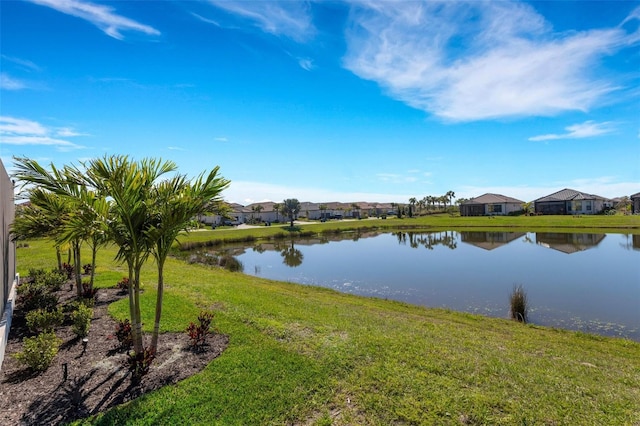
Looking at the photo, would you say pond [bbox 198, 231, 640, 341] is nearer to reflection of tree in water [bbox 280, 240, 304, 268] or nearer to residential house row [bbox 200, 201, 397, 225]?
reflection of tree in water [bbox 280, 240, 304, 268]

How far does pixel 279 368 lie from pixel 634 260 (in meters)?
28.7

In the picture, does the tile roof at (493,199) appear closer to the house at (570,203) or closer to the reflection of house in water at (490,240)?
the house at (570,203)

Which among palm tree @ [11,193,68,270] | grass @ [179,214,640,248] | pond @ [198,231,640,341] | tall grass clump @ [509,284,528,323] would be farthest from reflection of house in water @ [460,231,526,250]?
palm tree @ [11,193,68,270]

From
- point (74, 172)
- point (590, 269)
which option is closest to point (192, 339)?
point (74, 172)

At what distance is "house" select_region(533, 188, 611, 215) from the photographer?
7200 cm

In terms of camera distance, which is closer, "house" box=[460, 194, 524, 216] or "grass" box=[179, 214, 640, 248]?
"grass" box=[179, 214, 640, 248]

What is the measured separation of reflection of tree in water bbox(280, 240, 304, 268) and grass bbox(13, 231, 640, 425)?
18711mm

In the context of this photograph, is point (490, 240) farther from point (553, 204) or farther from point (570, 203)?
point (553, 204)

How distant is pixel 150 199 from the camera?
20.9 feet

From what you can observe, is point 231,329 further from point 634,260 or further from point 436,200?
point 436,200

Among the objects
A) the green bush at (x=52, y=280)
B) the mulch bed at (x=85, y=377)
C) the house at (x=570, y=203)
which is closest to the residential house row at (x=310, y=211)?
the house at (x=570, y=203)

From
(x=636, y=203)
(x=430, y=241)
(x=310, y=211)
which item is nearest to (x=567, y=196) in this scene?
(x=636, y=203)

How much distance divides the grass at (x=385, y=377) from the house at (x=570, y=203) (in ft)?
254

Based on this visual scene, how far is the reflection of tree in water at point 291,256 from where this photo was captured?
2897 centimetres
